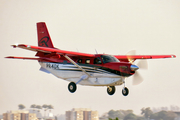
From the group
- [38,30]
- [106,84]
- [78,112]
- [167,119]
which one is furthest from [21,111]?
[106,84]

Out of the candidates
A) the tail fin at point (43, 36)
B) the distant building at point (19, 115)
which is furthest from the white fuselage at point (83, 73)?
the distant building at point (19, 115)

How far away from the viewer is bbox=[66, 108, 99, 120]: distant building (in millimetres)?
120950

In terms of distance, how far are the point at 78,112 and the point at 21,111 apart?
2522 centimetres

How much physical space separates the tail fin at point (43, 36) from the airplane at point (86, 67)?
8.23ft

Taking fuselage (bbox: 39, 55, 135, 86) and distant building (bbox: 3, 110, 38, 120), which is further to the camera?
distant building (bbox: 3, 110, 38, 120)

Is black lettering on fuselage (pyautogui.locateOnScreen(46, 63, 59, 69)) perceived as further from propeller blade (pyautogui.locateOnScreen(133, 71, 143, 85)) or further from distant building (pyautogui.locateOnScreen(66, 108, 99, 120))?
distant building (pyautogui.locateOnScreen(66, 108, 99, 120))

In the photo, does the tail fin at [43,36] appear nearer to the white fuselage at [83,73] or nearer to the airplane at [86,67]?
the airplane at [86,67]

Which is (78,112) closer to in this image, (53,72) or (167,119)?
(167,119)

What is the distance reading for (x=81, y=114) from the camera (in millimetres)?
124125

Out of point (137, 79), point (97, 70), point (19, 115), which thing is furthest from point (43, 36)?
point (19, 115)

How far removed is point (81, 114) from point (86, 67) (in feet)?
297

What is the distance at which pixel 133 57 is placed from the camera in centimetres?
4081

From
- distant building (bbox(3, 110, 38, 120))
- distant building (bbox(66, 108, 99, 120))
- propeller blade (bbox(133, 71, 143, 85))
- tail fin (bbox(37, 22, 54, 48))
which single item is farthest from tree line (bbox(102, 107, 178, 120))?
propeller blade (bbox(133, 71, 143, 85))

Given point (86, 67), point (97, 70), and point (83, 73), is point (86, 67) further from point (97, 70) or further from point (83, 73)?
point (97, 70)
